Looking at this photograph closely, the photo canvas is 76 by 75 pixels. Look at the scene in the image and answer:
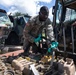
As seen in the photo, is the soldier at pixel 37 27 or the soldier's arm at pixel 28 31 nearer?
the soldier at pixel 37 27

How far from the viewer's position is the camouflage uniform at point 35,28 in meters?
4.46

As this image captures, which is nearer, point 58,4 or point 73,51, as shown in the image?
point 73,51

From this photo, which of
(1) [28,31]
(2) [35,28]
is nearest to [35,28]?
(2) [35,28]

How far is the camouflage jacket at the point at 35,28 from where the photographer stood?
4461 millimetres

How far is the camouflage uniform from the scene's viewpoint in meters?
4.46

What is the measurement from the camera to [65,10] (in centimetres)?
573

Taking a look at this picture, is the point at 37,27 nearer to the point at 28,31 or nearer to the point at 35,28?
the point at 35,28

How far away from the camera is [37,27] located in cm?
463

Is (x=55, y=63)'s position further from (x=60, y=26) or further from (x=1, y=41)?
(x=1, y=41)

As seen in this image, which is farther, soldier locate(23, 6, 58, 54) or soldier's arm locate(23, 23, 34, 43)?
soldier's arm locate(23, 23, 34, 43)

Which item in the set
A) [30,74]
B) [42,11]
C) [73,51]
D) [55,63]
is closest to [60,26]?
[73,51]

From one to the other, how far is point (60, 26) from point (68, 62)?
76.3 inches

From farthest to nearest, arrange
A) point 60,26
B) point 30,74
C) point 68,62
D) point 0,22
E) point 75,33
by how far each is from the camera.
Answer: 1. point 0,22
2. point 60,26
3. point 75,33
4. point 68,62
5. point 30,74

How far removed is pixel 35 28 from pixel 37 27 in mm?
75
